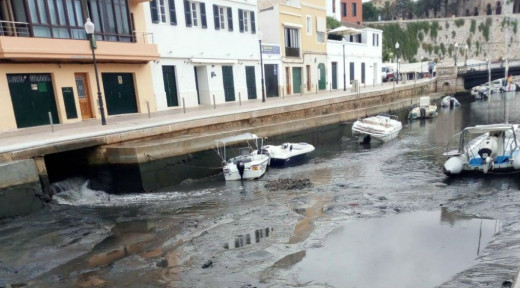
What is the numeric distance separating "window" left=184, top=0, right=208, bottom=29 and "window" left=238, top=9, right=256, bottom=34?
4.05 m

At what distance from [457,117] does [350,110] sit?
493 inches

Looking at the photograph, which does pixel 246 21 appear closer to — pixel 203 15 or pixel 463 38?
pixel 203 15

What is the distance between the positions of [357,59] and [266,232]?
4120 centimetres

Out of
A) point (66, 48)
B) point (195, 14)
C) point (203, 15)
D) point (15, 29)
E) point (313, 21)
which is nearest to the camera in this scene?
point (15, 29)

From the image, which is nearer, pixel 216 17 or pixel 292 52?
pixel 216 17

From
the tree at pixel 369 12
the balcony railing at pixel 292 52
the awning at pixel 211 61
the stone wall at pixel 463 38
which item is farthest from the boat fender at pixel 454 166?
the tree at pixel 369 12

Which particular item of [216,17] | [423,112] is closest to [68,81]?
[216,17]

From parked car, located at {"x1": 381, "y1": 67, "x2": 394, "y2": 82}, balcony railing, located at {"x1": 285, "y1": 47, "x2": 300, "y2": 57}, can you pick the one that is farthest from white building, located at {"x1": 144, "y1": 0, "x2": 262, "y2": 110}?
parked car, located at {"x1": 381, "y1": 67, "x2": 394, "y2": 82}

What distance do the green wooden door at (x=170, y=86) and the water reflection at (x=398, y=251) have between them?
18892 mm

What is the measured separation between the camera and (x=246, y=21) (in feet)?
103

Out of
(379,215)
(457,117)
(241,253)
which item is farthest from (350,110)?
(241,253)

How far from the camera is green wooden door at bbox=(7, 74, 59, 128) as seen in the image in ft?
60.1

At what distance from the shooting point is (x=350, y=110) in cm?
2975

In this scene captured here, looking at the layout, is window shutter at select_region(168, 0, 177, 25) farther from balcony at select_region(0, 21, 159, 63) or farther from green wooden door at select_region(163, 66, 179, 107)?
green wooden door at select_region(163, 66, 179, 107)
